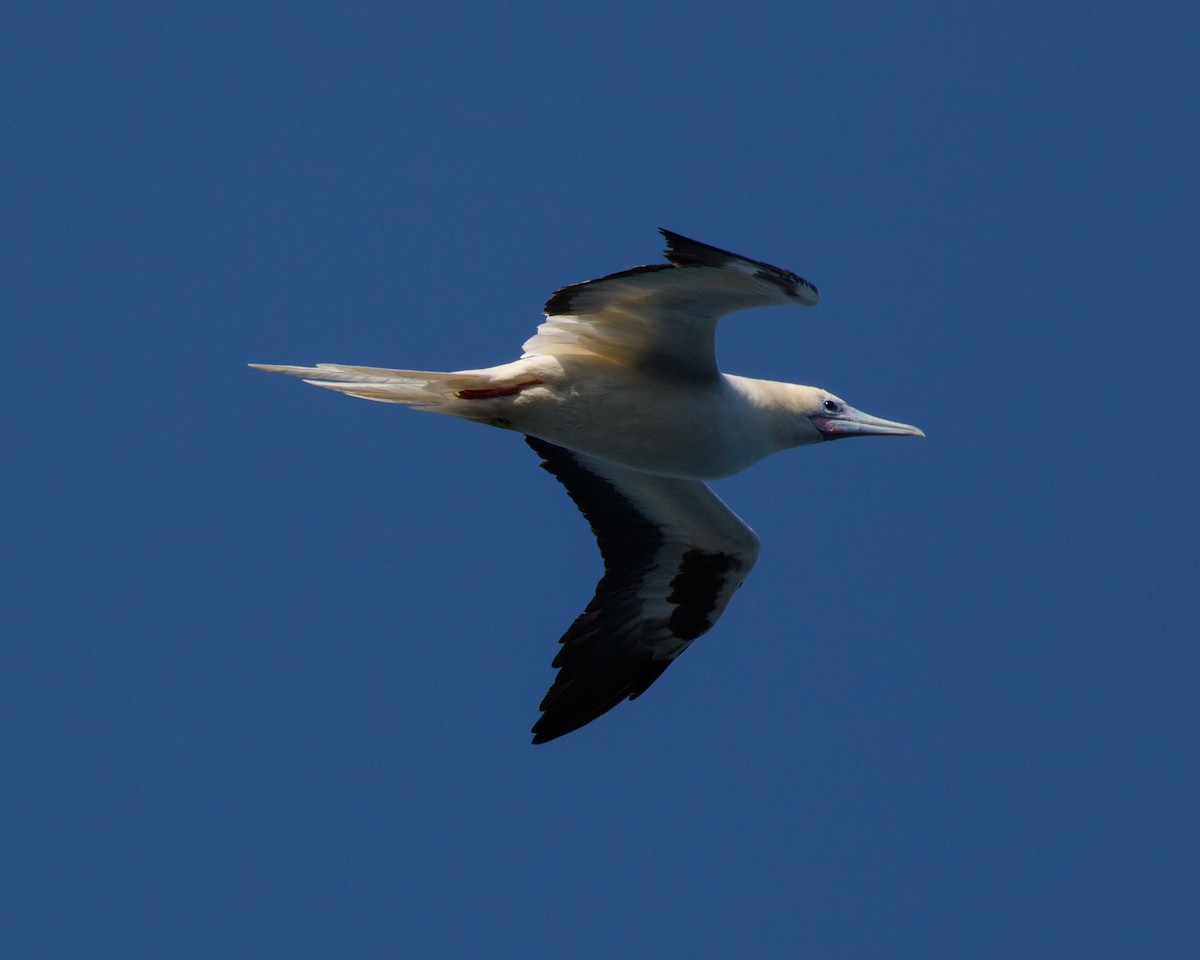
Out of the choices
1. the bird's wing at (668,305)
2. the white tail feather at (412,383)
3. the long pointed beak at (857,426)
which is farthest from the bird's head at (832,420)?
the white tail feather at (412,383)

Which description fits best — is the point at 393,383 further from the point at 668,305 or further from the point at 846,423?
the point at 846,423

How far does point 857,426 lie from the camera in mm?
10242

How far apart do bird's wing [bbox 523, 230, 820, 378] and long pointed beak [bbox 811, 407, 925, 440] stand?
98 centimetres

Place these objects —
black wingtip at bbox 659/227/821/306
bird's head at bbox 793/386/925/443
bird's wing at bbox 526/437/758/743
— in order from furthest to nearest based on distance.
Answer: bird's wing at bbox 526/437/758/743, bird's head at bbox 793/386/925/443, black wingtip at bbox 659/227/821/306

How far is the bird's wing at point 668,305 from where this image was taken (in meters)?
8.30

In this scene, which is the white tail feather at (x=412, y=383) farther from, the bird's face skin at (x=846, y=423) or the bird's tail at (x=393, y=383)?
the bird's face skin at (x=846, y=423)

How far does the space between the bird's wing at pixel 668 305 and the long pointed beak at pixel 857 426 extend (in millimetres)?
983

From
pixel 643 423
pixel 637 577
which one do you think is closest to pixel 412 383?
pixel 643 423

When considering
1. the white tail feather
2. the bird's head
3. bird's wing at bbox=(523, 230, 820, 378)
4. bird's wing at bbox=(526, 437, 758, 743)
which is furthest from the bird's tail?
the bird's head

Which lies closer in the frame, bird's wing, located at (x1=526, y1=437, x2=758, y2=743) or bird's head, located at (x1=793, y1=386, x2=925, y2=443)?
bird's head, located at (x1=793, y1=386, x2=925, y2=443)

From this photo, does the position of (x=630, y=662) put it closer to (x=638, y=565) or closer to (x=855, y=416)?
(x=638, y=565)

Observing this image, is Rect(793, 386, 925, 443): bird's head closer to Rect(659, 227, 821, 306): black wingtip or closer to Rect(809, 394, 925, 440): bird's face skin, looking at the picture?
Rect(809, 394, 925, 440): bird's face skin

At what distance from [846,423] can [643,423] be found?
152 centimetres

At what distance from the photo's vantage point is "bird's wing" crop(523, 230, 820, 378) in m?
8.30
